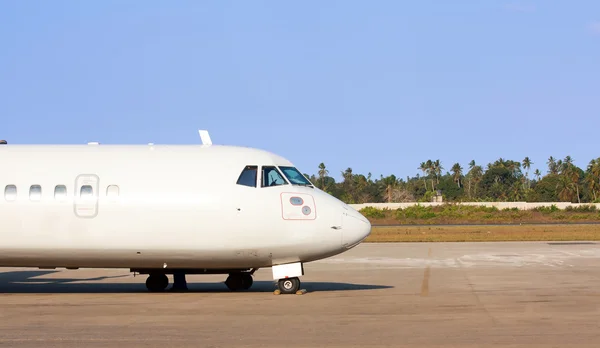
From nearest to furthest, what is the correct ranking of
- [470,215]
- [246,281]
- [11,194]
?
[11,194]
[246,281]
[470,215]

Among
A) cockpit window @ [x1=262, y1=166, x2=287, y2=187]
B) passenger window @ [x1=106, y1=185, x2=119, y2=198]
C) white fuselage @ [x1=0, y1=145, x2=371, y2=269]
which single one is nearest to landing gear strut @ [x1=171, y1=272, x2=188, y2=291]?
white fuselage @ [x1=0, y1=145, x2=371, y2=269]

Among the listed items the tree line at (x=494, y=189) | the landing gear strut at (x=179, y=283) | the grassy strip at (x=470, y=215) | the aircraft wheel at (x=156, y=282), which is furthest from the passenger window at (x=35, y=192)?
the tree line at (x=494, y=189)

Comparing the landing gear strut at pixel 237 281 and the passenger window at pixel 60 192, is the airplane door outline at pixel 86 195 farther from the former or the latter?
the landing gear strut at pixel 237 281

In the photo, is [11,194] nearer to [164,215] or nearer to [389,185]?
[164,215]

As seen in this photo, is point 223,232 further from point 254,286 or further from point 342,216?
point 254,286

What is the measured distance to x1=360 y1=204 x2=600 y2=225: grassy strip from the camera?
343 ft

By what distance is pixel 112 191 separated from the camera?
21.5m

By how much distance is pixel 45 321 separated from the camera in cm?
1667

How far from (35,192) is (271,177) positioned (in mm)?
5998

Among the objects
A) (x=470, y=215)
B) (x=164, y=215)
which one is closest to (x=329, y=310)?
(x=164, y=215)

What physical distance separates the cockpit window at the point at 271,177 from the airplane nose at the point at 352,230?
1888mm

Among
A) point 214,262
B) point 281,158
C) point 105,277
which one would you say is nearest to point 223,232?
point 214,262

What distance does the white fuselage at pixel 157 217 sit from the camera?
2123 centimetres

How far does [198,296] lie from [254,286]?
13.3ft
